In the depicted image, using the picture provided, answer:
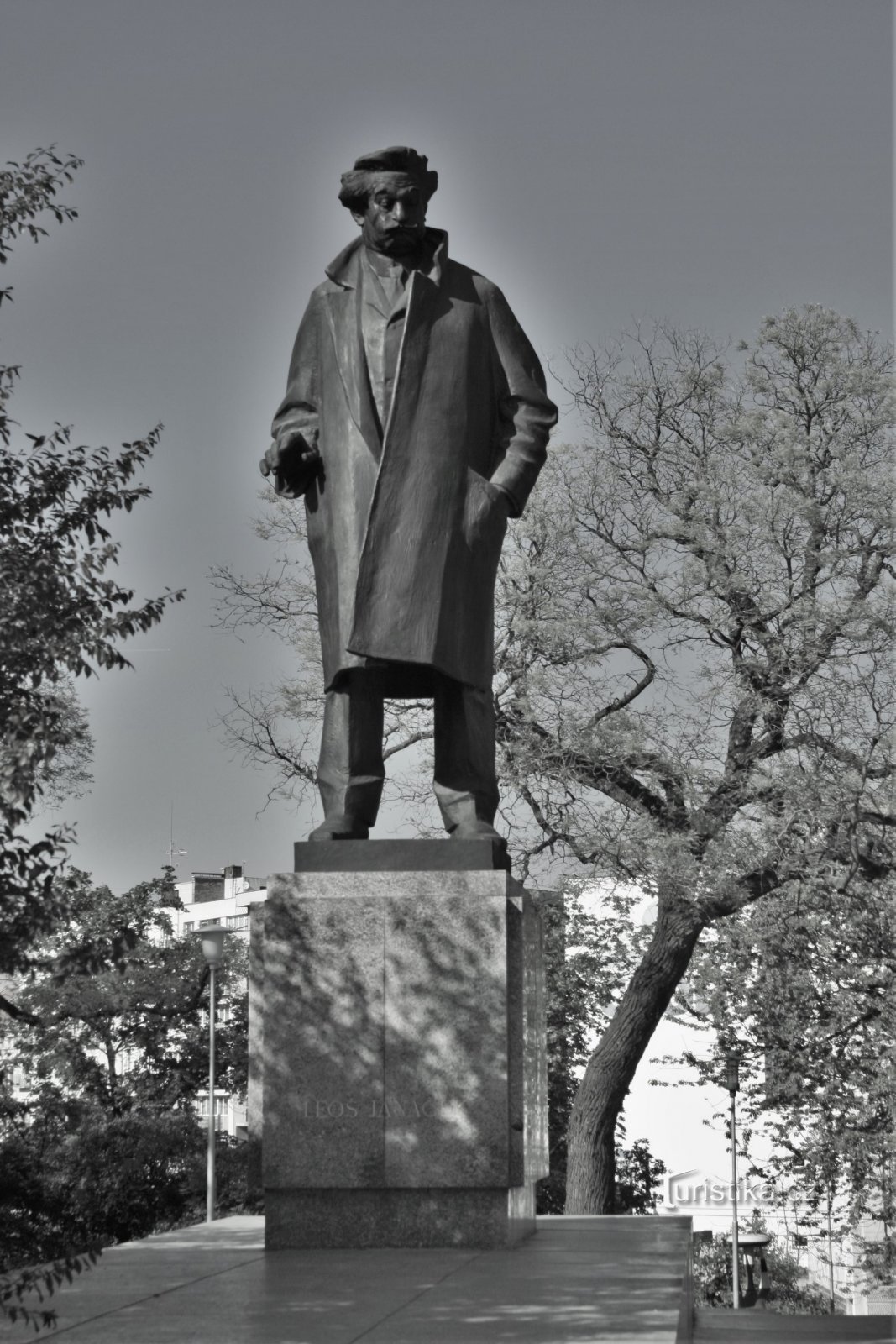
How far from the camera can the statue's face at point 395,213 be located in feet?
21.1

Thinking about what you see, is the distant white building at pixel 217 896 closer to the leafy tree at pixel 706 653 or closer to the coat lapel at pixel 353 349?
the leafy tree at pixel 706 653

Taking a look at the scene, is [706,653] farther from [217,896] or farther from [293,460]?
[217,896]

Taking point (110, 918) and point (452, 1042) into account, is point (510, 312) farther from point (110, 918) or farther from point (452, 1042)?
point (110, 918)

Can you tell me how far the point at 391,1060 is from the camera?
5816mm

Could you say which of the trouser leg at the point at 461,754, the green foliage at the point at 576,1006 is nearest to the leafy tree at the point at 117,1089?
the green foliage at the point at 576,1006

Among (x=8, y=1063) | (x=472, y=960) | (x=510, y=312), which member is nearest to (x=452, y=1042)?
(x=472, y=960)

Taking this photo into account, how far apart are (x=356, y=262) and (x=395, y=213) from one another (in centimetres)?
30

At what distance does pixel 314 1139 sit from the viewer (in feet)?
19.0

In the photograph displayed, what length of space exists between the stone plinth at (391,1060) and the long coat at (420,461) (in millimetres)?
955

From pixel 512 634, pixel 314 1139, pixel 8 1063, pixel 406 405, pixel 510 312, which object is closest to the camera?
pixel 314 1139

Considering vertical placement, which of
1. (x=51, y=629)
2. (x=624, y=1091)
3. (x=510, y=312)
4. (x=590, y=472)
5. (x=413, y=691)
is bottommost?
(x=624, y=1091)

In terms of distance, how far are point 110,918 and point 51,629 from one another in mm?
18207

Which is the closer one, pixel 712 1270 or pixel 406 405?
pixel 406 405

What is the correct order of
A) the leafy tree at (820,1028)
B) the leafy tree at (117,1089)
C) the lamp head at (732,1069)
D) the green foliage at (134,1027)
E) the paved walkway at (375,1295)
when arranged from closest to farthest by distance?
the paved walkway at (375,1295) → the leafy tree at (117,1089) → the leafy tree at (820,1028) → the lamp head at (732,1069) → the green foliage at (134,1027)
